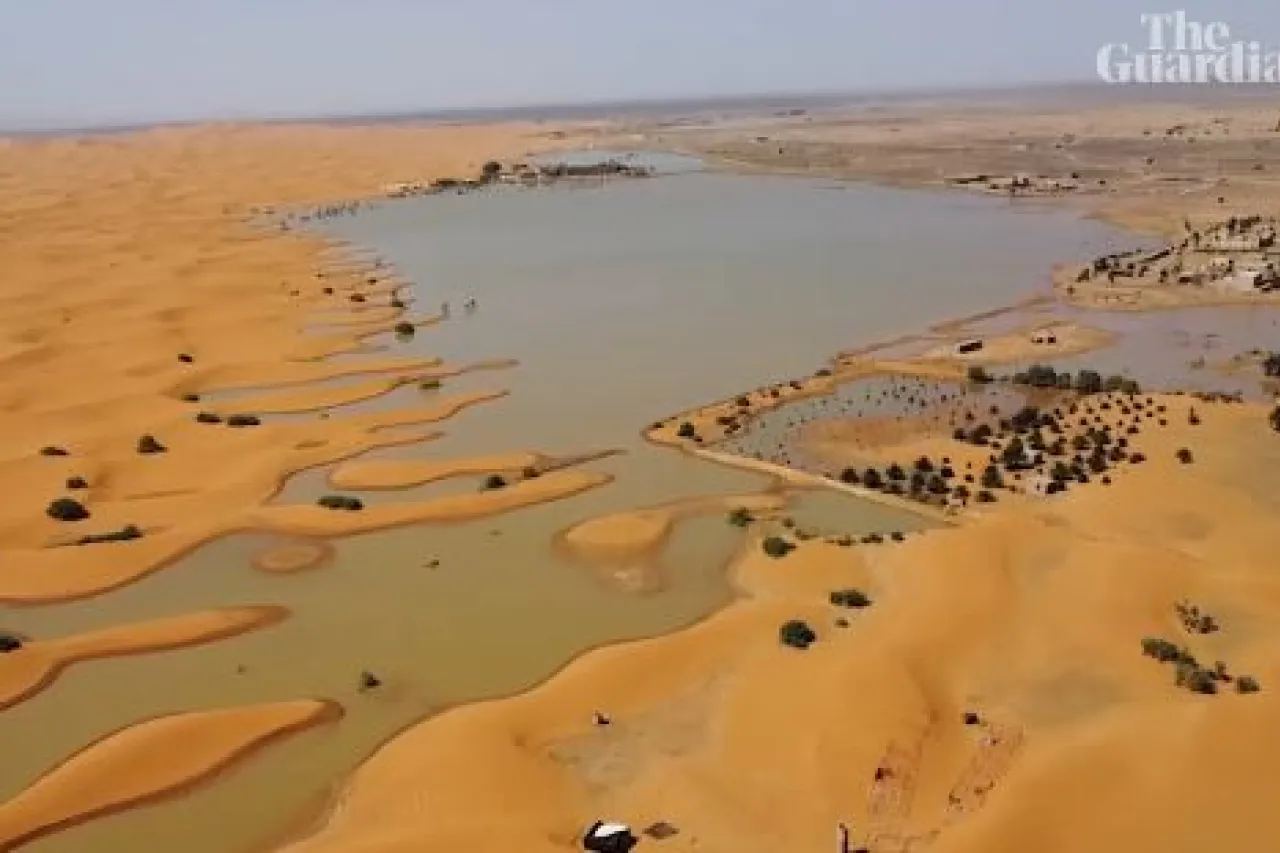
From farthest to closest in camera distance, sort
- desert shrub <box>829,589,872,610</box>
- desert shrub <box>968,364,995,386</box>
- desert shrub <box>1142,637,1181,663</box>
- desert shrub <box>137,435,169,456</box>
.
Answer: desert shrub <box>968,364,995,386</box>
desert shrub <box>137,435,169,456</box>
desert shrub <box>829,589,872,610</box>
desert shrub <box>1142,637,1181,663</box>

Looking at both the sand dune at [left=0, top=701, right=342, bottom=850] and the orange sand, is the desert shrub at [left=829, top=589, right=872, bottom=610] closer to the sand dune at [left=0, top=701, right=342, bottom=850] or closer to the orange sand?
the orange sand

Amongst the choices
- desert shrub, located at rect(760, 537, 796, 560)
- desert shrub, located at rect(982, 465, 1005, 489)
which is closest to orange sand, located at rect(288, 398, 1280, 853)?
desert shrub, located at rect(760, 537, 796, 560)

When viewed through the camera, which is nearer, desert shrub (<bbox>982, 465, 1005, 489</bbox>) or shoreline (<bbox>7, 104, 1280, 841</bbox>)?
shoreline (<bbox>7, 104, 1280, 841</bbox>)

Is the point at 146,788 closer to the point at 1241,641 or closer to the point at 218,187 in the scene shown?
the point at 1241,641

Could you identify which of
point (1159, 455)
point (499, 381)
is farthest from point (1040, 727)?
point (499, 381)

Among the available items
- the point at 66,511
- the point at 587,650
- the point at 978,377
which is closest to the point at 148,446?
the point at 66,511

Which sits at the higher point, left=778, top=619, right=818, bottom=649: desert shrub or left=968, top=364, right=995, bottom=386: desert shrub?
left=968, top=364, right=995, bottom=386: desert shrub

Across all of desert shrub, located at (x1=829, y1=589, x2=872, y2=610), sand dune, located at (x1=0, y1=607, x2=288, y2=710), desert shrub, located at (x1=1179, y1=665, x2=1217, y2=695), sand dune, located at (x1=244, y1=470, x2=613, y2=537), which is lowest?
desert shrub, located at (x1=1179, y1=665, x2=1217, y2=695)
